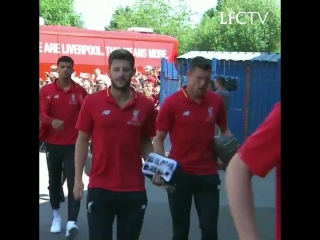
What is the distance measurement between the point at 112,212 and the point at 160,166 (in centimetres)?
48

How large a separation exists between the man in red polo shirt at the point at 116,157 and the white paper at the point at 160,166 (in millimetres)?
100

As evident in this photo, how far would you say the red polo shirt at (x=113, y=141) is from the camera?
5.07 meters

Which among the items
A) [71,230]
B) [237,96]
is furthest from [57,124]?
[237,96]

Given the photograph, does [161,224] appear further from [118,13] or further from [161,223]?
[118,13]

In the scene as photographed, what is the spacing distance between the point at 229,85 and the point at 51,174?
5.91 m

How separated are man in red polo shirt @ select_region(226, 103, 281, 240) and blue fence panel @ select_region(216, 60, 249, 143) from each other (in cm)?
1348

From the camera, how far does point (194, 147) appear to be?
18.7 feet

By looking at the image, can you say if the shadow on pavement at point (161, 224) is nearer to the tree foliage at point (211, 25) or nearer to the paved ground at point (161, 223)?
the paved ground at point (161, 223)

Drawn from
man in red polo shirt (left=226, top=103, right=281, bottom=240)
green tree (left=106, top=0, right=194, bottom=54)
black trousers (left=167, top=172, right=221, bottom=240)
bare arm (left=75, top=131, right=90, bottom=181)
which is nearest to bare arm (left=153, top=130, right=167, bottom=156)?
black trousers (left=167, top=172, right=221, bottom=240)

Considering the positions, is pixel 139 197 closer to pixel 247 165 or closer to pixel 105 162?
pixel 105 162

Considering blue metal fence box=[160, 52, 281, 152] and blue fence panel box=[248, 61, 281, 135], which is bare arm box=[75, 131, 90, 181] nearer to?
blue metal fence box=[160, 52, 281, 152]

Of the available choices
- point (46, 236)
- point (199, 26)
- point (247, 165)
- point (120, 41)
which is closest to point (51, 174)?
point (46, 236)

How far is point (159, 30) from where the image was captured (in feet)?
192

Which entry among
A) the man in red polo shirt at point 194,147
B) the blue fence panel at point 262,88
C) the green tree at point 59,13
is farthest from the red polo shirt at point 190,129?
the green tree at point 59,13
